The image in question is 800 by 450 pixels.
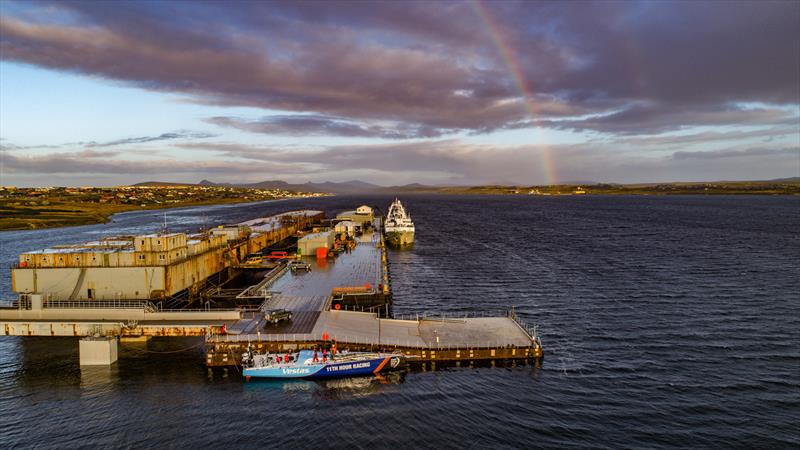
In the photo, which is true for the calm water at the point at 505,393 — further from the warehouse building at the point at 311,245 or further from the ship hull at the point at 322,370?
the warehouse building at the point at 311,245

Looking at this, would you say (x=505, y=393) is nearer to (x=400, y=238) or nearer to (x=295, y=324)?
(x=295, y=324)

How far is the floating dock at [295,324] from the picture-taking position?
1508 inches

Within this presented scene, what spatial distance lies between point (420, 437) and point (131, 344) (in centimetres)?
2993

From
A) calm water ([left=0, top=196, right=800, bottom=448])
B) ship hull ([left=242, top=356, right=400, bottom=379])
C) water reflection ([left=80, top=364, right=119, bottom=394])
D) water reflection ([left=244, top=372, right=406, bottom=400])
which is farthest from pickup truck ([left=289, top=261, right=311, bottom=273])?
water reflection ([left=244, top=372, right=406, bottom=400])

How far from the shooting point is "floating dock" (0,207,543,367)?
126 ft

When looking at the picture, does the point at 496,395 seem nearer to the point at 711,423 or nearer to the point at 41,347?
the point at 711,423

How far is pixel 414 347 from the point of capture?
38.5 m

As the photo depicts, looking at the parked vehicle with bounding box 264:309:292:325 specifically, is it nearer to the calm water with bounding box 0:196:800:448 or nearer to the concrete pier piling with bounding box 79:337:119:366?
the calm water with bounding box 0:196:800:448

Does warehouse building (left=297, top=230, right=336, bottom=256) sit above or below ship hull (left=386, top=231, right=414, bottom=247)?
above

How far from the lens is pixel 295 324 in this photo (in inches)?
1644

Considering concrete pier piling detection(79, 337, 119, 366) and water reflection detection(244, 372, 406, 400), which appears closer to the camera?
water reflection detection(244, 372, 406, 400)

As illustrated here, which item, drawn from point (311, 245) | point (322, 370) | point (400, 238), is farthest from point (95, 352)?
point (400, 238)

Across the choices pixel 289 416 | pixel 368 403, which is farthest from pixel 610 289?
pixel 289 416

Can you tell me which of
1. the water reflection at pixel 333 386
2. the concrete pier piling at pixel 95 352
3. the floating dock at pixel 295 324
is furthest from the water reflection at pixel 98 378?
the water reflection at pixel 333 386
